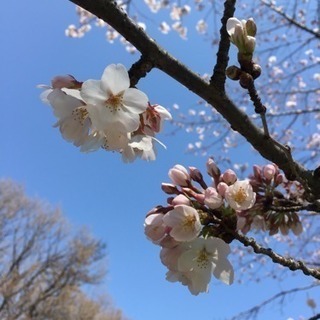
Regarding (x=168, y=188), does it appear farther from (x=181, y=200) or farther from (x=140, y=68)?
(x=140, y=68)

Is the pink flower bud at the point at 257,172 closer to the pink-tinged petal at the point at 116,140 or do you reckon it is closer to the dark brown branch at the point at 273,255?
the dark brown branch at the point at 273,255

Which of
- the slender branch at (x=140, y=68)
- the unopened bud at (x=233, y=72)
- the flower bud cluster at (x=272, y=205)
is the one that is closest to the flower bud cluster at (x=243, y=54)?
the unopened bud at (x=233, y=72)

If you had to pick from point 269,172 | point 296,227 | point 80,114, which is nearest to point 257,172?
point 269,172

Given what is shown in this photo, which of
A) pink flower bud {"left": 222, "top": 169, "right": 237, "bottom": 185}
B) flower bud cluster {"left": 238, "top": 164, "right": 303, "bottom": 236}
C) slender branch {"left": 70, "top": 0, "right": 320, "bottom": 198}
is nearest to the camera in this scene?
slender branch {"left": 70, "top": 0, "right": 320, "bottom": 198}

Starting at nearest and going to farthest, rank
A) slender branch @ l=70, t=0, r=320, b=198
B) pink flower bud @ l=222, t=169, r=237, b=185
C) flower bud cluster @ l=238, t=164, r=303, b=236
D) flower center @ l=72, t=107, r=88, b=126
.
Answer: slender branch @ l=70, t=0, r=320, b=198 → flower center @ l=72, t=107, r=88, b=126 → pink flower bud @ l=222, t=169, r=237, b=185 → flower bud cluster @ l=238, t=164, r=303, b=236

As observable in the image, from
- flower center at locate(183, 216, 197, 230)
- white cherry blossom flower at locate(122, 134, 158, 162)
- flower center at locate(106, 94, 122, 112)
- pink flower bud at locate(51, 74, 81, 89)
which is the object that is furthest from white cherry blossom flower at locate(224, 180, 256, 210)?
pink flower bud at locate(51, 74, 81, 89)

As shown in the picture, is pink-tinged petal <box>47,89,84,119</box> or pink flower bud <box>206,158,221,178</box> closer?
pink-tinged petal <box>47,89,84,119</box>

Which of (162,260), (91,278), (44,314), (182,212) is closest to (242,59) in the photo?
(182,212)

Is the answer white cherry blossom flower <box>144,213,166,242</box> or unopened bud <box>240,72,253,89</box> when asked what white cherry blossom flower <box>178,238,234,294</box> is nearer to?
white cherry blossom flower <box>144,213,166,242</box>

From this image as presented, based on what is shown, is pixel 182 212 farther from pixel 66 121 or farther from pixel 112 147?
pixel 66 121
